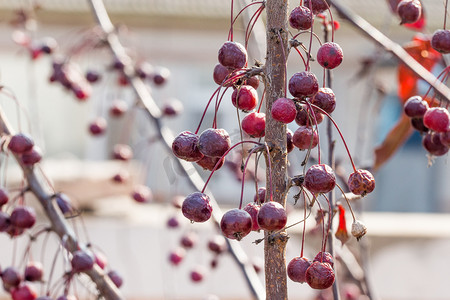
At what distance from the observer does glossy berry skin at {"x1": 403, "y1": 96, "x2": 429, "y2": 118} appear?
836mm

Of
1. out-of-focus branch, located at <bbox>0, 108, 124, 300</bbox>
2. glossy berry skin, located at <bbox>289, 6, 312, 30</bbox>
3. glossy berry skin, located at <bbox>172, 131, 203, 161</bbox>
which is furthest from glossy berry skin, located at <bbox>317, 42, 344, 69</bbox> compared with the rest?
out-of-focus branch, located at <bbox>0, 108, 124, 300</bbox>

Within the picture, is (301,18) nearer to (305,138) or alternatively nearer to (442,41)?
(305,138)

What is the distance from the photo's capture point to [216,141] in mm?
610

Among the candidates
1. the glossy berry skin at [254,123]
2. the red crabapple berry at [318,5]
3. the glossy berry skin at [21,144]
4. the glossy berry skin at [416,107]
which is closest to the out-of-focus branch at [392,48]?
the glossy berry skin at [416,107]

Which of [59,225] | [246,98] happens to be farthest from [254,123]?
[59,225]

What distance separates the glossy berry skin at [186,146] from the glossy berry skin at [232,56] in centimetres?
7

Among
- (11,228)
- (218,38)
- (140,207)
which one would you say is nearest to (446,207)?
(218,38)

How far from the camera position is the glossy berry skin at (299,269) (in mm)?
640

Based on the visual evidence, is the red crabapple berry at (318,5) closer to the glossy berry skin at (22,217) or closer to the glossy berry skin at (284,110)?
the glossy berry skin at (284,110)

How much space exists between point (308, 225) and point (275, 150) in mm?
1442

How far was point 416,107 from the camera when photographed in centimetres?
84

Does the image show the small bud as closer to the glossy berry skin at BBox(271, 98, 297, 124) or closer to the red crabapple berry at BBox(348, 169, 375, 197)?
the red crabapple berry at BBox(348, 169, 375, 197)

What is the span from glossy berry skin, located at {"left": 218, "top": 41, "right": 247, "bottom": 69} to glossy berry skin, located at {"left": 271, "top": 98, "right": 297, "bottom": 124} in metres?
0.06

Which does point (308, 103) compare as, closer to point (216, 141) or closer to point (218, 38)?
point (216, 141)
